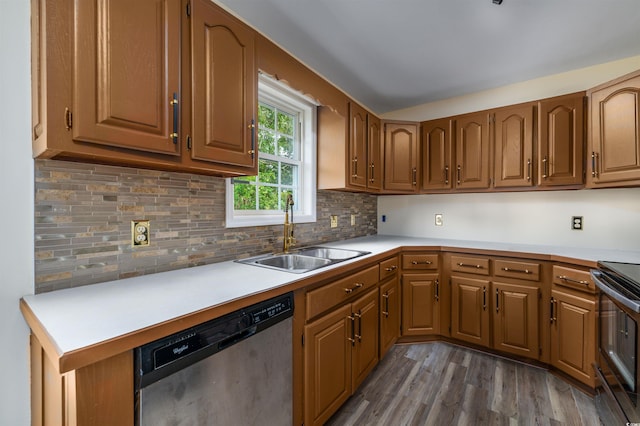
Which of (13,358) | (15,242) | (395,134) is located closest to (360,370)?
(13,358)

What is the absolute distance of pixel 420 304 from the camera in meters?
2.50

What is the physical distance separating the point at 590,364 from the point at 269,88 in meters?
2.91

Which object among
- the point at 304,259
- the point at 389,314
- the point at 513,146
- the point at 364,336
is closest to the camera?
the point at 364,336

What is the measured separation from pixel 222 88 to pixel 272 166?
3.08 feet

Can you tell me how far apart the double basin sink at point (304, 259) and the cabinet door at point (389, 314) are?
1.36 feet

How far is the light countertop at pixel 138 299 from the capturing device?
72 centimetres

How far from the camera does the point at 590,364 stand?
1.79 meters

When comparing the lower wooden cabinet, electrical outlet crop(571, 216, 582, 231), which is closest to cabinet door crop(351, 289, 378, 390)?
the lower wooden cabinet

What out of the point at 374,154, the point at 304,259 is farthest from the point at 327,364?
the point at 374,154

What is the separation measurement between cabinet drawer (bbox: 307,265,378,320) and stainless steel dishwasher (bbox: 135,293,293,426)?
173 millimetres

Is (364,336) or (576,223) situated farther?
(576,223)

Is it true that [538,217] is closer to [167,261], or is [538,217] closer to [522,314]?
[522,314]

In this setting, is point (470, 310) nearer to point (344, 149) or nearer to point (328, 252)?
point (328, 252)

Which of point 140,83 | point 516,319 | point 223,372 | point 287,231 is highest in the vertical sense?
point 140,83
